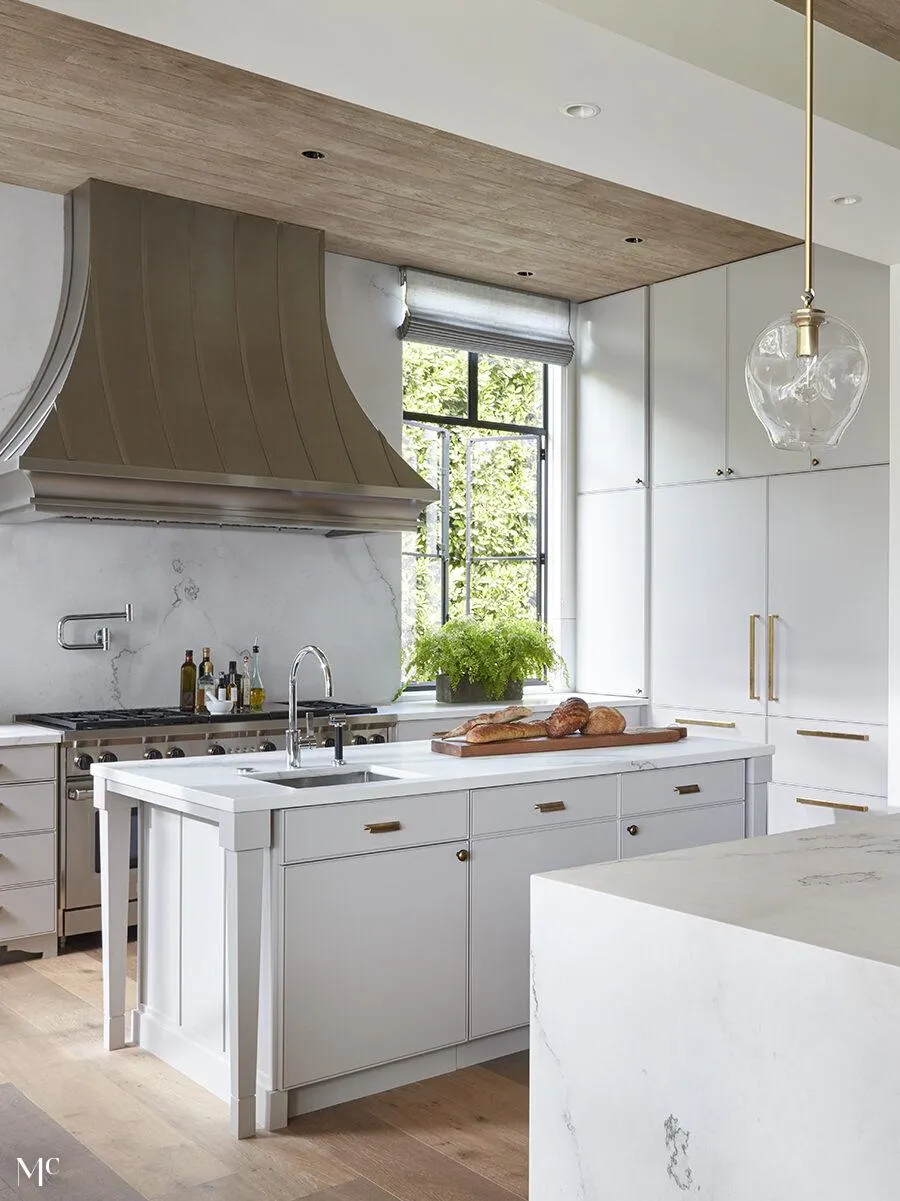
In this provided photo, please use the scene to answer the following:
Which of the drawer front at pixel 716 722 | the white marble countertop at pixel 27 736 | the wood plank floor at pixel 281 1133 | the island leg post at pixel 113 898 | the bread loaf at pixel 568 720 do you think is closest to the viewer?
the wood plank floor at pixel 281 1133

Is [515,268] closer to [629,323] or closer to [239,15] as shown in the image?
[629,323]

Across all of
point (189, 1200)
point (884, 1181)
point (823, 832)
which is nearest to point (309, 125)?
point (823, 832)

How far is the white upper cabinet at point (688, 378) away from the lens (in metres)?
5.72

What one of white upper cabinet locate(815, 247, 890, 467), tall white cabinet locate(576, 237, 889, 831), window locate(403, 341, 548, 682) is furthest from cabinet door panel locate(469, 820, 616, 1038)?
window locate(403, 341, 548, 682)

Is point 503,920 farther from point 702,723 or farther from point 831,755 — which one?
point 702,723

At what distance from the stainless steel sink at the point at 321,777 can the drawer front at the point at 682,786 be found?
0.78 m

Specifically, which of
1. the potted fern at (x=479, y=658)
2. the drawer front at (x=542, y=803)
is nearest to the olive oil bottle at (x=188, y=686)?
the potted fern at (x=479, y=658)

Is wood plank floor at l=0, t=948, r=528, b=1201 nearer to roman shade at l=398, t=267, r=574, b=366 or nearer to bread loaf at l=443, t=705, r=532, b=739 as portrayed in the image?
bread loaf at l=443, t=705, r=532, b=739

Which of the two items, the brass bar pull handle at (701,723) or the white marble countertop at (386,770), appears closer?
the white marble countertop at (386,770)

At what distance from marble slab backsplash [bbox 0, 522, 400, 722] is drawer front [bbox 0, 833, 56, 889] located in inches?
26.5

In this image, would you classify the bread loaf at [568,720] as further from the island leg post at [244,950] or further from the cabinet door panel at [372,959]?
the island leg post at [244,950]

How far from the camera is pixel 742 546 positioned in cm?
557

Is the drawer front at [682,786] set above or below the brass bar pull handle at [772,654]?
below

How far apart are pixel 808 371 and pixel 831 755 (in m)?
3.52
